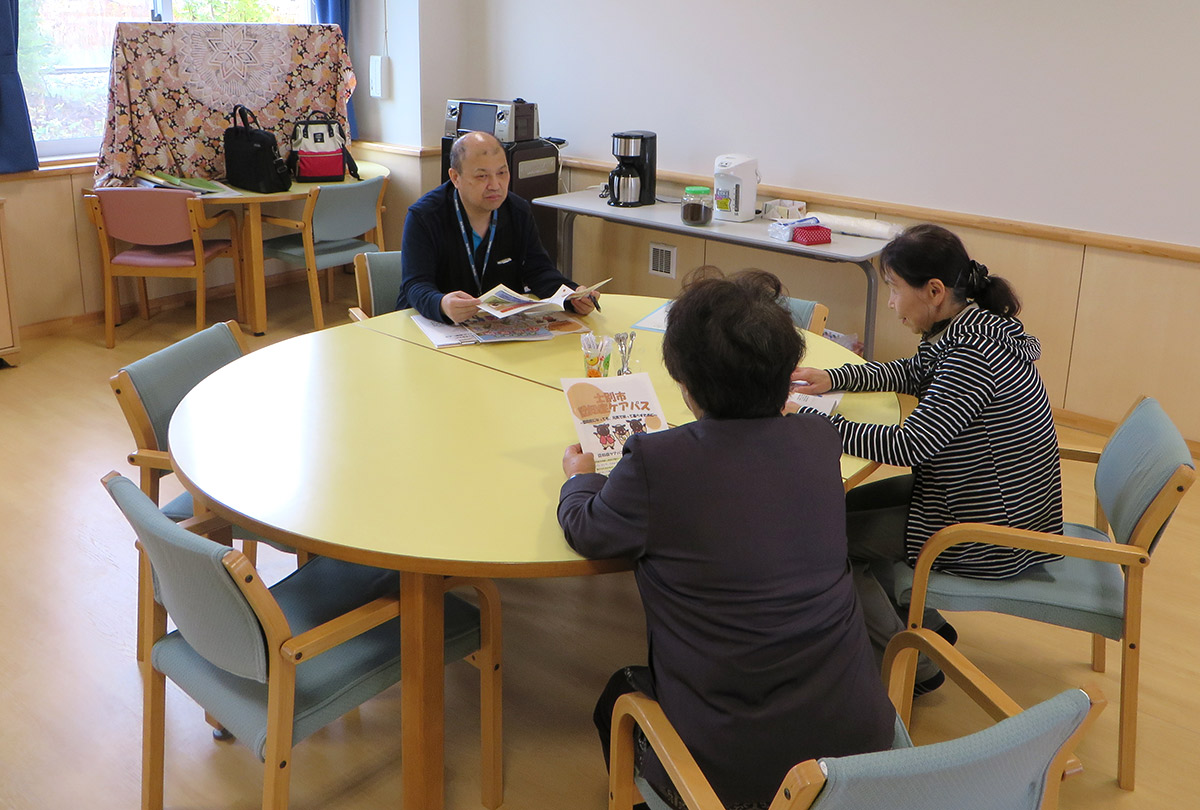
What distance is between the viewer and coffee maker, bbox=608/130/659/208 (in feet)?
14.9

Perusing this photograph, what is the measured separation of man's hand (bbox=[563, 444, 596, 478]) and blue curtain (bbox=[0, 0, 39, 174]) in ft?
12.5

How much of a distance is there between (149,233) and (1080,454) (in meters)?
3.97

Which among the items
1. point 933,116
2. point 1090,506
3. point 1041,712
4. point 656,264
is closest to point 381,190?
point 656,264

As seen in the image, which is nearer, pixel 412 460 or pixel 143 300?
pixel 412 460

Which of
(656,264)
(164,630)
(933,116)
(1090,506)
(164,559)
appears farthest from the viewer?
(656,264)

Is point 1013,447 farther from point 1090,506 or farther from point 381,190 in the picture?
point 381,190

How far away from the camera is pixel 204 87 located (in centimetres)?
506

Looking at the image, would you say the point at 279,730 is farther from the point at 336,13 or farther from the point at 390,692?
the point at 336,13

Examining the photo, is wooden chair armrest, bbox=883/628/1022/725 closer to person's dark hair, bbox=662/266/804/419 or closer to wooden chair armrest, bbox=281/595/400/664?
person's dark hair, bbox=662/266/804/419

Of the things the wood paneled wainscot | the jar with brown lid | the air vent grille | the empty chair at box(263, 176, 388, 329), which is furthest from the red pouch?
the wood paneled wainscot

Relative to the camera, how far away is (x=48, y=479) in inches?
135

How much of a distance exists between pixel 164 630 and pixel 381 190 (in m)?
3.52

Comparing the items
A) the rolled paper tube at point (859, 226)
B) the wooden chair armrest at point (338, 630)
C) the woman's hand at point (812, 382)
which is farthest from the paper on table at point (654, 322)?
the rolled paper tube at point (859, 226)

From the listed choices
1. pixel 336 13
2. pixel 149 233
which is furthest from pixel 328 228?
pixel 336 13
